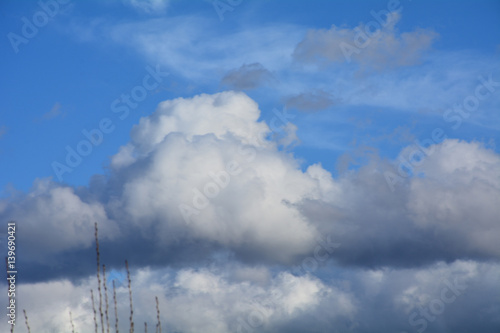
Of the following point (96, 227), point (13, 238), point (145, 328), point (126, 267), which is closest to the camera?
point (96, 227)

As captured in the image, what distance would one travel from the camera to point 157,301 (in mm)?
49938

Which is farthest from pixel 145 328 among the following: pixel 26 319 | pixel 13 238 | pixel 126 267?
pixel 13 238

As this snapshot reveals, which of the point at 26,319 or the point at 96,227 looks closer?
the point at 96,227

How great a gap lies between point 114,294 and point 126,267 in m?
3.86

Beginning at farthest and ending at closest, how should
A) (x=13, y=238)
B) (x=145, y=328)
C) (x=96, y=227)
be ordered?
1. (x=13, y=238)
2. (x=145, y=328)
3. (x=96, y=227)

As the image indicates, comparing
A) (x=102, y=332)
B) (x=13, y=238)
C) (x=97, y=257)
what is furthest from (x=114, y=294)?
(x=13, y=238)

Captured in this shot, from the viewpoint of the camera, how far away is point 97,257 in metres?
42.6

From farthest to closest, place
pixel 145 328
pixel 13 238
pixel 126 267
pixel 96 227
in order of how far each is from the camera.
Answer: pixel 13 238 → pixel 145 328 → pixel 126 267 → pixel 96 227

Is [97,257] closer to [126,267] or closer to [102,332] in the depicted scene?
[126,267]

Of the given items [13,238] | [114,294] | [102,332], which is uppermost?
[13,238]

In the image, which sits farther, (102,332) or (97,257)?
(102,332)

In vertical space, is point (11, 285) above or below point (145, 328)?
above

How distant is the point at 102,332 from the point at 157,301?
5400 millimetres

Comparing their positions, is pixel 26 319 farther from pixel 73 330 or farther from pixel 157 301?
pixel 157 301
